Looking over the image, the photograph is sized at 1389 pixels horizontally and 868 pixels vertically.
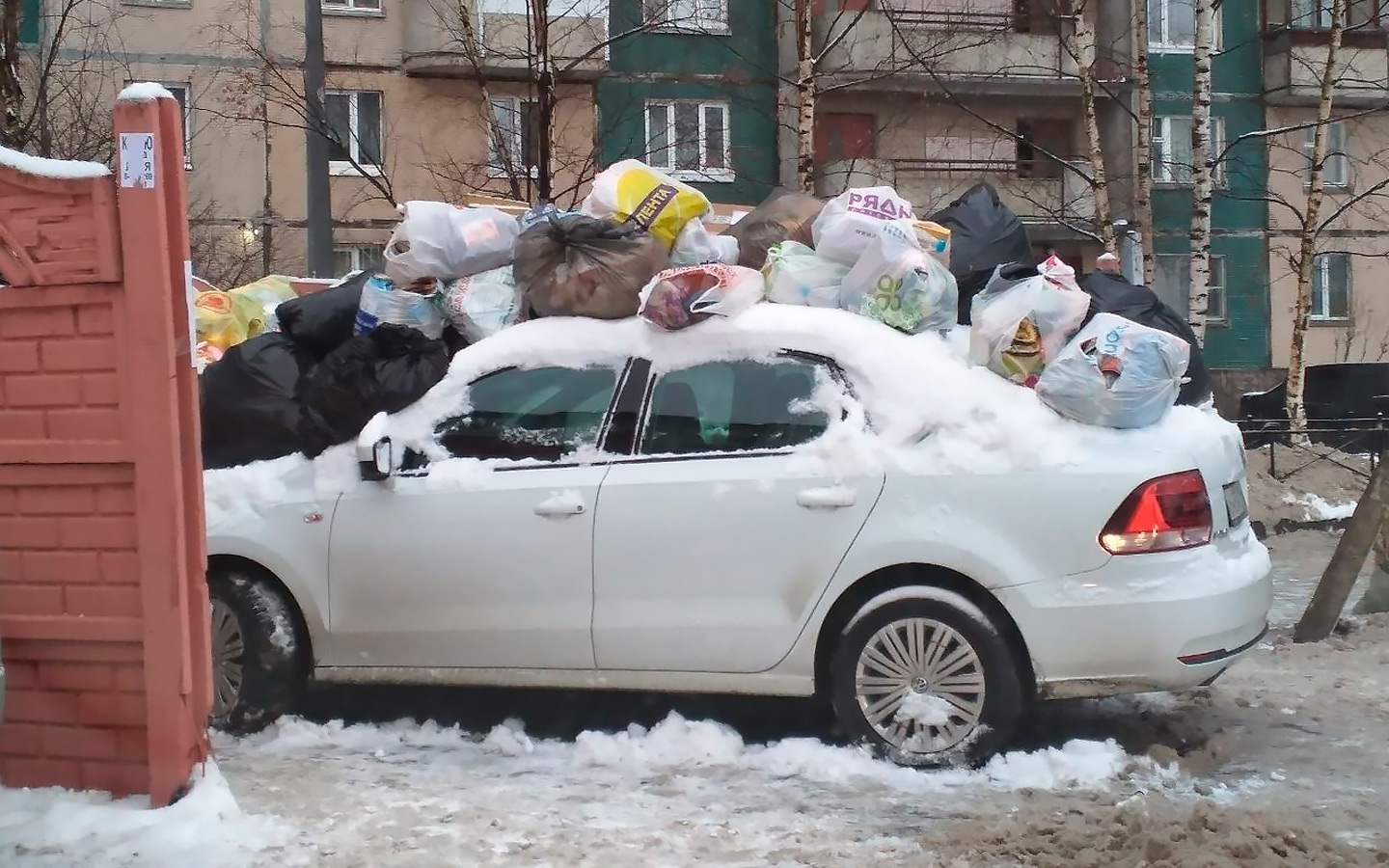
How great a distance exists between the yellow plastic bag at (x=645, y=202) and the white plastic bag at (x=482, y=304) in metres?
0.56

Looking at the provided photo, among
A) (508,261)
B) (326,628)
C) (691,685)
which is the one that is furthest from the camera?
(508,261)

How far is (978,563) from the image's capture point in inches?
178

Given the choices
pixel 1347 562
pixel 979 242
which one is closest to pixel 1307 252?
pixel 1347 562

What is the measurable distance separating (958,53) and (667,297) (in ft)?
67.9

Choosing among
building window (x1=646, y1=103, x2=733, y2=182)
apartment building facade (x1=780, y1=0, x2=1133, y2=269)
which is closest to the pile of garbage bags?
apartment building facade (x1=780, y1=0, x2=1133, y2=269)

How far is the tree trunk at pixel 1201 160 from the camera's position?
14641 millimetres

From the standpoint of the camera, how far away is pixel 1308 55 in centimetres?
2602

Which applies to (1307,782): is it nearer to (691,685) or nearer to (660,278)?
(691,685)

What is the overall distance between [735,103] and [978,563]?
20.8 metres

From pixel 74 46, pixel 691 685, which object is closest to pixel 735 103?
pixel 74 46

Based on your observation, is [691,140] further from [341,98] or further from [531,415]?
[531,415]

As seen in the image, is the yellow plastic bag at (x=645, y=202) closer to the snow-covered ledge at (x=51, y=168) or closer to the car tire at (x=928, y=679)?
the car tire at (x=928, y=679)

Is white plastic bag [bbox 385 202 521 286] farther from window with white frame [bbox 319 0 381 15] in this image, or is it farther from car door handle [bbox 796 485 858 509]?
window with white frame [bbox 319 0 381 15]

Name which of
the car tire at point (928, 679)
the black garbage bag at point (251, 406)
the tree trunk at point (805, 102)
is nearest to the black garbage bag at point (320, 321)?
the black garbage bag at point (251, 406)
